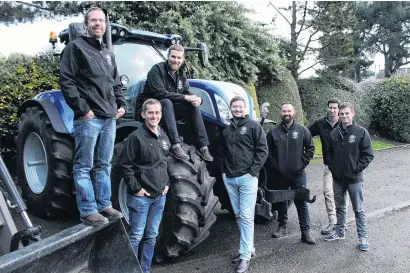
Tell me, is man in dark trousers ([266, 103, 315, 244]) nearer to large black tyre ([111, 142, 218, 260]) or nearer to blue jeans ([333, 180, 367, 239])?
blue jeans ([333, 180, 367, 239])

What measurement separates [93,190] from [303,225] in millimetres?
2865

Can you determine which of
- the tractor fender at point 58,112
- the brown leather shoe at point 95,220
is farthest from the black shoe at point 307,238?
the tractor fender at point 58,112

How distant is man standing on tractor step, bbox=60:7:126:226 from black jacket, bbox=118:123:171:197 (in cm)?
18

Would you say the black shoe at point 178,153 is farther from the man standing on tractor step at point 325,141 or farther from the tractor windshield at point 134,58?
the man standing on tractor step at point 325,141

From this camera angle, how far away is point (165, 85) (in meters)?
4.45

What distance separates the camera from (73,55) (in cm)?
356

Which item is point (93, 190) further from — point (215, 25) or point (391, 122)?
point (391, 122)

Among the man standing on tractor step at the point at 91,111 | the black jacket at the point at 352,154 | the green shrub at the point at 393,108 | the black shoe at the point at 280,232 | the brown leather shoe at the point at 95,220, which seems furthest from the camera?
the green shrub at the point at 393,108

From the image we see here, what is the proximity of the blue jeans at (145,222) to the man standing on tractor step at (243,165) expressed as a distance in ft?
2.82

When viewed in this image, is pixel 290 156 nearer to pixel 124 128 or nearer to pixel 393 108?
pixel 124 128

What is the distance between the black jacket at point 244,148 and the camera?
14.8ft

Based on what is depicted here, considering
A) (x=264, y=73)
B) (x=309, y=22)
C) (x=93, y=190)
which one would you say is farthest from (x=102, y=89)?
(x=309, y=22)

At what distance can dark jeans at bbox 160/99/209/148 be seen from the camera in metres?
4.25

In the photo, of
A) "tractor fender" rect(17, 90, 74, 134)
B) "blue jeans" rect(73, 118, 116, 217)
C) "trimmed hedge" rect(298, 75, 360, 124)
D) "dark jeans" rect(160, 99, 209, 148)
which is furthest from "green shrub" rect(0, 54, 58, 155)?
"trimmed hedge" rect(298, 75, 360, 124)
